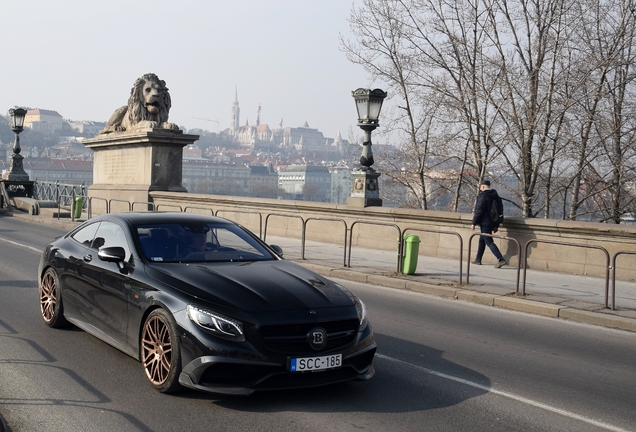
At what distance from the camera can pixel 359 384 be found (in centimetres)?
640

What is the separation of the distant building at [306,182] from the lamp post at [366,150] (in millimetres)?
15438

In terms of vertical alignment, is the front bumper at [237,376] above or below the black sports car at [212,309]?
below

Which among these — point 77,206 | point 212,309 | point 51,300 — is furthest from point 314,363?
point 77,206

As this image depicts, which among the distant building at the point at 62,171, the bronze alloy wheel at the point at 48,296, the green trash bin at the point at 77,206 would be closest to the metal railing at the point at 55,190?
the green trash bin at the point at 77,206

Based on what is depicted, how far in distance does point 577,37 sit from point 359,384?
18694mm

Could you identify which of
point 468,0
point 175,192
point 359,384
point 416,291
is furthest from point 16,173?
point 359,384

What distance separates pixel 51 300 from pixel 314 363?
13.0 feet

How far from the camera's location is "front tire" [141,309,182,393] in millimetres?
5758

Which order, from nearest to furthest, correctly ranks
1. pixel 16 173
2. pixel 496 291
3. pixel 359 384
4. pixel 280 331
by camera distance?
pixel 280 331
pixel 359 384
pixel 496 291
pixel 16 173

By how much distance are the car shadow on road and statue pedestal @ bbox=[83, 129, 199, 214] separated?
21137 millimetres

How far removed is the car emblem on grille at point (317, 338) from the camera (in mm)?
5648

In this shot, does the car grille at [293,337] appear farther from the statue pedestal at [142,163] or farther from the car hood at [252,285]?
the statue pedestal at [142,163]

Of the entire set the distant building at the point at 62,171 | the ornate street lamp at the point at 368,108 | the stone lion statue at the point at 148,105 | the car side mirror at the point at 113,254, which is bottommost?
the car side mirror at the point at 113,254

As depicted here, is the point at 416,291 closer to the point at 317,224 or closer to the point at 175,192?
the point at 317,224
